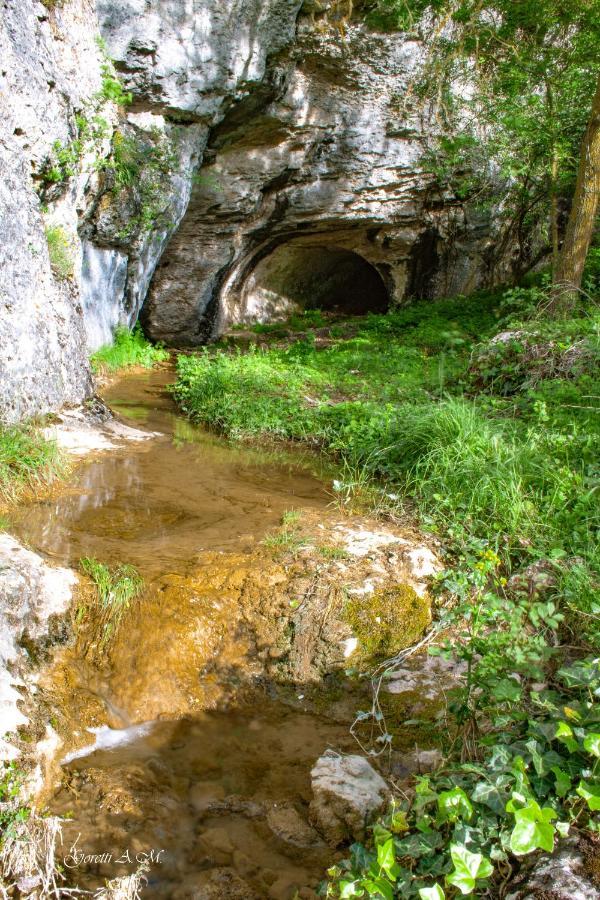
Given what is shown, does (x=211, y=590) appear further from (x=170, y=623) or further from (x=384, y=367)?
(x=384, y=367)

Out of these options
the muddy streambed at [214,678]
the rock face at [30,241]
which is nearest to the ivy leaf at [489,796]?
the muddy streambed at [214,678]

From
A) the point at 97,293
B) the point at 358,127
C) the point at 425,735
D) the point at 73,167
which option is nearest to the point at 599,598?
the point at 425,735

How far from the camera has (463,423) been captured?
212 inches

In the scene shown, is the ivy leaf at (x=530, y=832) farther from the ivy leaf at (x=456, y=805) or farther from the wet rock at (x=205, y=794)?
the wet rock at (x=205, y=794)

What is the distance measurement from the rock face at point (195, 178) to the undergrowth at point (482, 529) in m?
1.92

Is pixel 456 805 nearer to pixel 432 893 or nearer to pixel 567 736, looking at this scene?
pixel 432 893

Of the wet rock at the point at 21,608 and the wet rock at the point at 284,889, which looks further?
the wet rock at the point at 21,608

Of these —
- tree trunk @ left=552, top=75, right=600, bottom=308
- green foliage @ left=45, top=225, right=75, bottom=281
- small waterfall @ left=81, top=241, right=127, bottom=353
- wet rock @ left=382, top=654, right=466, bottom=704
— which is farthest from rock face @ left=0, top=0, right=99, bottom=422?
tree trunk @ left=552, top=75, right=600, bottom=308

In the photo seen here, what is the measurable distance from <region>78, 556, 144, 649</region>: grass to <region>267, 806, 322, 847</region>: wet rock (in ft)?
4.12

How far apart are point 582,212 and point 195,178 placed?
614 centimetres

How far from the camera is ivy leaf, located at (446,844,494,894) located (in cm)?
168

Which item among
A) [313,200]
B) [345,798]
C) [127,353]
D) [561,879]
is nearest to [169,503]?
[345,798]

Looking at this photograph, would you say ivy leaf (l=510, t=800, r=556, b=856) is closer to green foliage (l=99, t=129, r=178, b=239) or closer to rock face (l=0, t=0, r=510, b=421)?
rock face (l=0, t=0, r=510, b=421)

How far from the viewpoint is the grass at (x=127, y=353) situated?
9.69m
